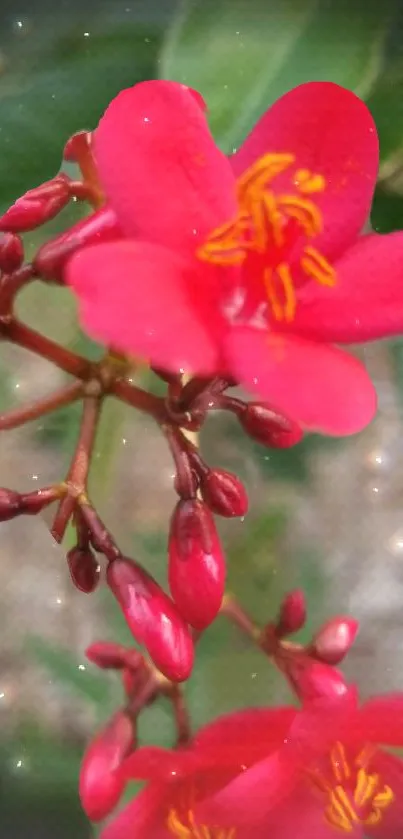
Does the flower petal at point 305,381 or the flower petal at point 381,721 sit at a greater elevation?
the flower petal at point 305,381

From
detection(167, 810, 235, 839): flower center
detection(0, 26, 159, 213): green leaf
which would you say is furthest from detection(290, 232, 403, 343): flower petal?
detection(0, 26, 159, 213): green leaf

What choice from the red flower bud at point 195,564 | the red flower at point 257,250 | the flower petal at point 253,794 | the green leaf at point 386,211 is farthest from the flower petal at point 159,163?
the green leaf at point 386,211

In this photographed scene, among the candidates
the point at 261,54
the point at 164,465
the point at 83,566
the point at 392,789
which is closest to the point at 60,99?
the point at 261,54

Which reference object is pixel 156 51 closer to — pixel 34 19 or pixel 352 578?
pixel 34 19

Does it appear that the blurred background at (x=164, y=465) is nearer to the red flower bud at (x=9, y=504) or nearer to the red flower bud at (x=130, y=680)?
the red flower bud at (x=130, y=680)

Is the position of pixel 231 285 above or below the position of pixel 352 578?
above

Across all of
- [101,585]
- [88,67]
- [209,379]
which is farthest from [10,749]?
[88,67]
